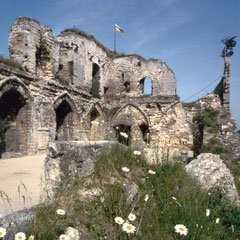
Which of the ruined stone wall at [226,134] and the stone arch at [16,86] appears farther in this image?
the stone arch at [16,86]

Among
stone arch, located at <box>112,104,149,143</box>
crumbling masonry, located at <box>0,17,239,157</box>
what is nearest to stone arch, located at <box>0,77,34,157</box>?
crumbling masonry, located at <box>0,17,239,157</box>

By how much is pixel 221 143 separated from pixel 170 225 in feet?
23.0

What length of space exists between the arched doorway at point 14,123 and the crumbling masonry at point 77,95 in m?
0.04

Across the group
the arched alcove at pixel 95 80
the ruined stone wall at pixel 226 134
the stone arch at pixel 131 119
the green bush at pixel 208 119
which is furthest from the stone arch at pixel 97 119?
the ruined stone wall at pixel 226 134

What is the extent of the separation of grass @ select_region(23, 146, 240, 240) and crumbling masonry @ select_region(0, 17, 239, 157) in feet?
9.92

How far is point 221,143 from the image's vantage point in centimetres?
814

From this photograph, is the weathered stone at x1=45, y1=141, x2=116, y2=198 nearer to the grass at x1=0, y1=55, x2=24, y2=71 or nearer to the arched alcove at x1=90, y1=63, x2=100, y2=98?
the grass at x1=0, y1=55, x2=24, y2=71

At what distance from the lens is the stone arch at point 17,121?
9930 millimetres

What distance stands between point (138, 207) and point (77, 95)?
1176 centimetres

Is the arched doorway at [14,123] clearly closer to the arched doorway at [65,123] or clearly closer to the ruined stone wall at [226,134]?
the arched doorway at [65,123]

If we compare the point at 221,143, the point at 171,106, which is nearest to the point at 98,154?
the point at 221,143

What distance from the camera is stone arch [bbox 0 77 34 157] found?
993 cm

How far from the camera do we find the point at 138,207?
2371mm

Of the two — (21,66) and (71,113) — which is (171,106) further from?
(21,66)
